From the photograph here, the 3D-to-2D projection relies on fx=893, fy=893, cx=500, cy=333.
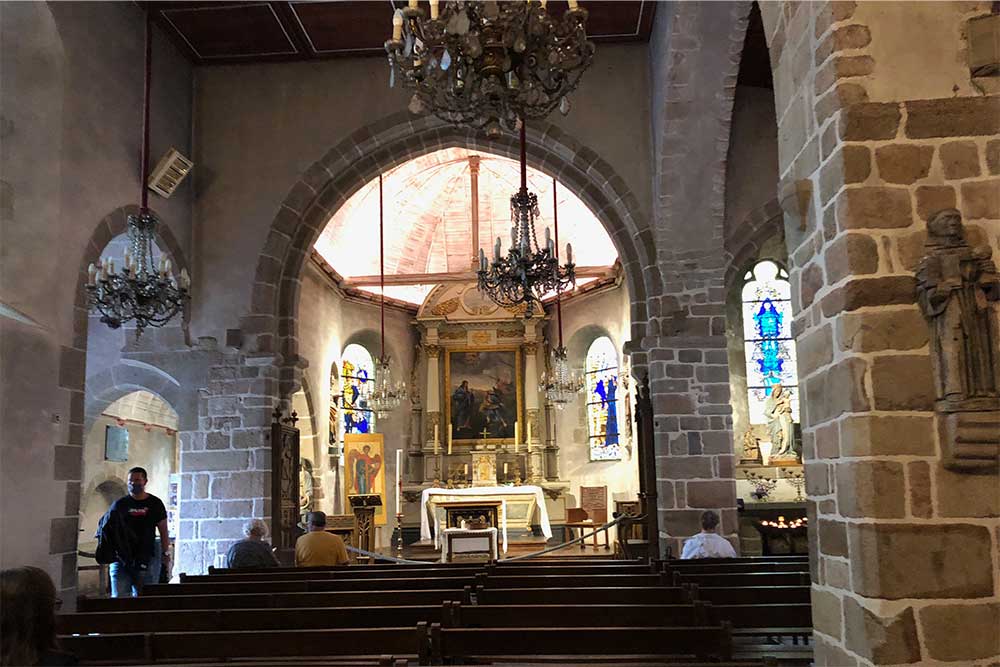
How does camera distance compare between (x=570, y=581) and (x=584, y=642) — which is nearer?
(x=584, y=642)

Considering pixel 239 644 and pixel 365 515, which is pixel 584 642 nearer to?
pixel 239 644

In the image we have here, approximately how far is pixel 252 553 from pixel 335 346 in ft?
32.0

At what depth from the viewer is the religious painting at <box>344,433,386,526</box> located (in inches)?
617

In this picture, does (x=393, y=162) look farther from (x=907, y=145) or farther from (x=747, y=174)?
(x=907, y=145)

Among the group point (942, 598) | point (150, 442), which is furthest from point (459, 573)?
Answer: point (150, 442)

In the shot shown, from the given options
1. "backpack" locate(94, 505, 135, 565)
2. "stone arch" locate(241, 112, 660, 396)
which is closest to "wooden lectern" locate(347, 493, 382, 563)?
"stone arch" locate(241, 112, 660, 396)

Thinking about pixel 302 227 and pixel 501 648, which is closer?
pixel 501 648

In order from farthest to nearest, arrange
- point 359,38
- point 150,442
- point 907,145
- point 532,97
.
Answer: point 150,442, point 359,38, point 532,97, point 907,145

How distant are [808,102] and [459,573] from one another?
449 cm

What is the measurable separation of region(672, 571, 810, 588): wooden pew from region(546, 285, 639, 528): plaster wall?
10584 millimetres

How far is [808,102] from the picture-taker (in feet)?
11.9

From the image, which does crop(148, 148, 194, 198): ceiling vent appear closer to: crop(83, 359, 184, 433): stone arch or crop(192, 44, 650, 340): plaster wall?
crop(192, 44, 650, 340): plaster wall

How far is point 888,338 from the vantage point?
3193mm

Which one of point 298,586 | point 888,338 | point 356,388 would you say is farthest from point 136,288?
point 356,388
